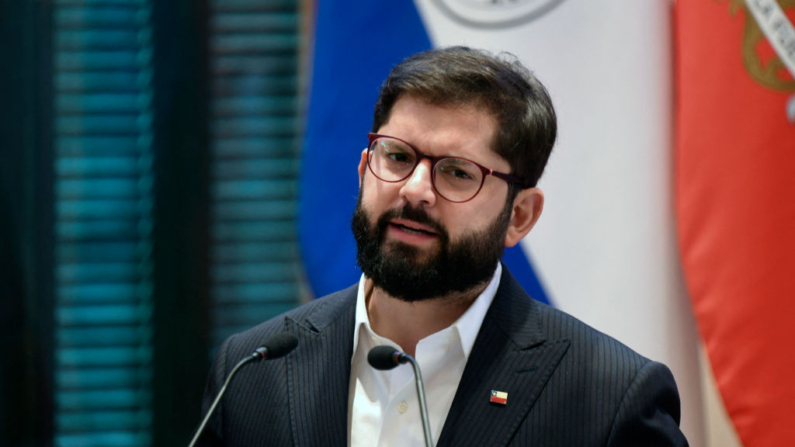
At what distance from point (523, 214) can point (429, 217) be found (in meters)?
0.32

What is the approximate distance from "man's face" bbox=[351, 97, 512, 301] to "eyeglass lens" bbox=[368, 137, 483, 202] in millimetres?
15

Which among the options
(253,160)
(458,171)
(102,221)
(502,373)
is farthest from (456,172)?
(102,221)

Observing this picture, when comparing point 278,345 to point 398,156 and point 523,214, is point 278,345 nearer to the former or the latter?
point 398,156

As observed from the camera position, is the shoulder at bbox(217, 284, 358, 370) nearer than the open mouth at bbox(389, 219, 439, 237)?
No

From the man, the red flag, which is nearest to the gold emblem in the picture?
the red flag

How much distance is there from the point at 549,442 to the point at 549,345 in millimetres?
229

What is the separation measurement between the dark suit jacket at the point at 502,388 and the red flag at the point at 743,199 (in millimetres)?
709

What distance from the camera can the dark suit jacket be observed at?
1.90 metres

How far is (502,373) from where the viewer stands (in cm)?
199

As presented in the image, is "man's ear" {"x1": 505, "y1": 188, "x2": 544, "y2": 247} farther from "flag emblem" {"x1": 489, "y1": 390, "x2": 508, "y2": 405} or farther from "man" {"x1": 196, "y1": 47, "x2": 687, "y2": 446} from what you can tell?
"flag emblem" {"x1": 489, "y1": 390, "x2": 508, "y2": 405}

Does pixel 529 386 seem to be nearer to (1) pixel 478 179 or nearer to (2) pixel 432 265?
(2) pixel 432 265

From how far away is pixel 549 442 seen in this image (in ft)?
6.23

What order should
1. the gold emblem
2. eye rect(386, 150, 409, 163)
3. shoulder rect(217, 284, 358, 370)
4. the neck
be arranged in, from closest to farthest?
eye rect(386, 150, 409, 163)
the neck
shoulder rect(217, 284, 358, 370)
the gold emblem

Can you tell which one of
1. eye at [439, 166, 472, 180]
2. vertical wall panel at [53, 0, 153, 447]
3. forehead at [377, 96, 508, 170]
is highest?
forehead at [377, 96, 508, 170]
